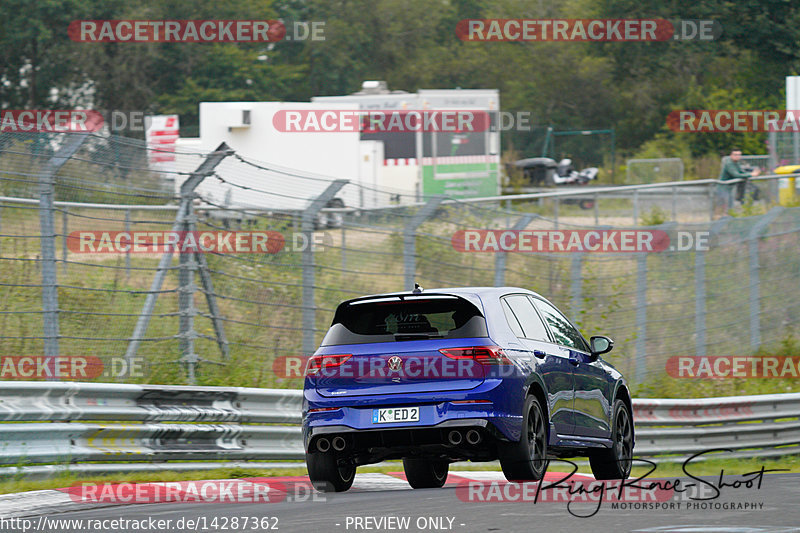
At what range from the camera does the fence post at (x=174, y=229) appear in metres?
13.0

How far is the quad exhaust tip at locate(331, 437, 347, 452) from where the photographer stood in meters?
9.56

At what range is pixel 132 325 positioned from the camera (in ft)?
44.4

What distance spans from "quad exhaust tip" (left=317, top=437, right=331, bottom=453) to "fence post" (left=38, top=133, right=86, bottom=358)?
321 centimetres

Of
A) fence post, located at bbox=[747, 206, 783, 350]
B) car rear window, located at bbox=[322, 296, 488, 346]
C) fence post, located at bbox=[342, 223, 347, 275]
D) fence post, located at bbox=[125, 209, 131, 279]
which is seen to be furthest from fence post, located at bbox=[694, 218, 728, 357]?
car rear window, located at bbox=[322, 296, 488, 346]

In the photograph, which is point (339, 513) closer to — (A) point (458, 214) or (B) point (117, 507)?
(B) point (117, 507)

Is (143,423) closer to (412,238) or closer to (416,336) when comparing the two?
(416,336)

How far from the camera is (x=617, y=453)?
38.4 feet

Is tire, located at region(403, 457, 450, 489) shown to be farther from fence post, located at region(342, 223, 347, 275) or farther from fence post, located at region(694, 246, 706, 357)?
fence post, located at region(694, 246, 706, 357)

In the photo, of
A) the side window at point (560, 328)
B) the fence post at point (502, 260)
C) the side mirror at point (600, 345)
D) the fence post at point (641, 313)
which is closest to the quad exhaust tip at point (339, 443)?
the side window at point (560, 328)

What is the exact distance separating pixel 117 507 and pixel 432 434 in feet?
7.24

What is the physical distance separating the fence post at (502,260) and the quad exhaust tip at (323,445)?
6.89 m

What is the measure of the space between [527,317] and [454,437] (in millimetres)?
1413

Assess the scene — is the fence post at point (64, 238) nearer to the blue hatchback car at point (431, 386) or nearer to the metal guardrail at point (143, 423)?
the metal guardrail at point (143, 423)

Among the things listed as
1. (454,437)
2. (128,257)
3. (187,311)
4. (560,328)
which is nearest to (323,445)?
(454,437)
